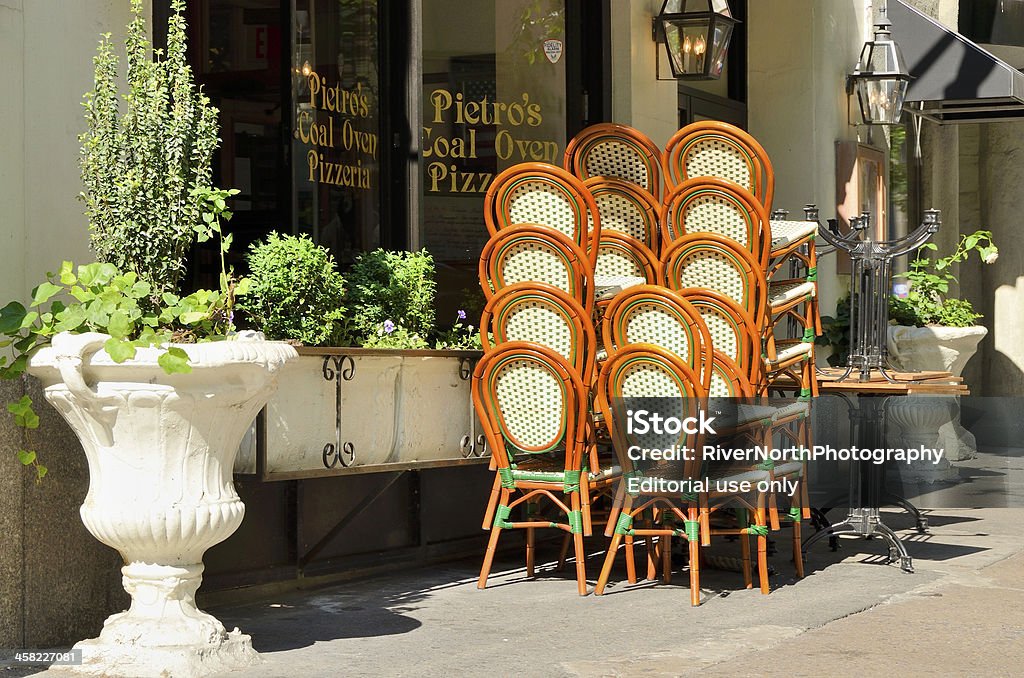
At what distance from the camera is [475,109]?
7871 millimetres

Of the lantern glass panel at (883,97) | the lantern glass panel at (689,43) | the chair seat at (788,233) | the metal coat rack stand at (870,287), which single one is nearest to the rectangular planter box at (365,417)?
the chair seat at (788,233)

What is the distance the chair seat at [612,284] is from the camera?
6398 millimetres

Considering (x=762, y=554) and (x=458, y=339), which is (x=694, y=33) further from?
(x=762, y=554)

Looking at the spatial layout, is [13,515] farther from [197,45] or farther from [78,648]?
[197,45]

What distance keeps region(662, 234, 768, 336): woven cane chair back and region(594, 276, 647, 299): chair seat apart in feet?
0.82

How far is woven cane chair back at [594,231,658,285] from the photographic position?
666 cm

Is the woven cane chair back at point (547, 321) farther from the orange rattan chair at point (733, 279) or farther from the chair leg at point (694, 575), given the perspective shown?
the chair leg at point (694, 575)

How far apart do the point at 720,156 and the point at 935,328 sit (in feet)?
15.9

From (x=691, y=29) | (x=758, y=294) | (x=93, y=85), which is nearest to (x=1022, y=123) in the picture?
(x=691, y=29)

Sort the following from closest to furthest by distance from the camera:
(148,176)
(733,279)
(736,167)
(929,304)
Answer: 1. (148,176)
2. (733,279)
3. (736,167)
4. (929,304)

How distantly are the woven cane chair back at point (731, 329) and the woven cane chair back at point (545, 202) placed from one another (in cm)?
51

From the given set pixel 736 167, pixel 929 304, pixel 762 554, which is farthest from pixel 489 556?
pixel 929 304

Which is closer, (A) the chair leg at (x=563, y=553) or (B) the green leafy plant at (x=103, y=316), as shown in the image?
(B) the green leafy plant at (x=103, y=316)

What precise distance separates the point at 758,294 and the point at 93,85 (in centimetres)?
285
